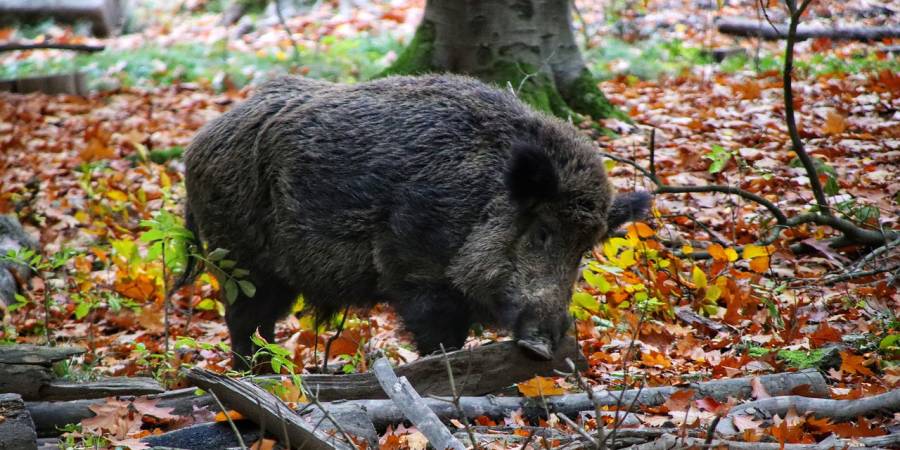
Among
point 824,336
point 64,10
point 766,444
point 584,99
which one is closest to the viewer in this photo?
point 766,444

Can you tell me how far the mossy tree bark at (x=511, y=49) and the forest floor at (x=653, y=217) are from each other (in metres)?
0.60

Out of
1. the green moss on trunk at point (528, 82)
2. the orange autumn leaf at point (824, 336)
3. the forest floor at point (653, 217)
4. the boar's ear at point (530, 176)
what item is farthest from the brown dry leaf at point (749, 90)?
the boar's ear at point (530, 176)

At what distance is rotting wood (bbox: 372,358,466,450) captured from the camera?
10.9ft

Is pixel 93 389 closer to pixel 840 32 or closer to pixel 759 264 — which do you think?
pixel 759 264

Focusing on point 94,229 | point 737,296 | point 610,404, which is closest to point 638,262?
point 737,296

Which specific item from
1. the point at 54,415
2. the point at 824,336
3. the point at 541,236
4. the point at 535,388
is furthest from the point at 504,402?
the point at 54,415

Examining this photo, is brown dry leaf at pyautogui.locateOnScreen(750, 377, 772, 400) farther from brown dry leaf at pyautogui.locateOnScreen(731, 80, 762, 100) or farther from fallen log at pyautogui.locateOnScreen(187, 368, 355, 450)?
brown dry leaf at pyautogui.locateOnScreen(731, 80, 762, 100)

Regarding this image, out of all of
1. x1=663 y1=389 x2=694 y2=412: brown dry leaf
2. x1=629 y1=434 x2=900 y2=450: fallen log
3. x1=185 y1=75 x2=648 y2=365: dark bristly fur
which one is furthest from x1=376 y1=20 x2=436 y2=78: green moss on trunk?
x1=629 y1=434 x2=900 y2=450: fallen log

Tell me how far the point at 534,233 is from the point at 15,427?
2.79m

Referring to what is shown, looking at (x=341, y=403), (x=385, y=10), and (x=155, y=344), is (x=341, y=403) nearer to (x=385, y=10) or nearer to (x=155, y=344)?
(x=155, y=344)

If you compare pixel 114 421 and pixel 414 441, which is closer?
pixel 414 441

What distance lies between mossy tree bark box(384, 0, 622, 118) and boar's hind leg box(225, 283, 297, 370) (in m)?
3.12

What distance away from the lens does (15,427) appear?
11.6ft

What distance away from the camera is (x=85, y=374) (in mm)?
5289
